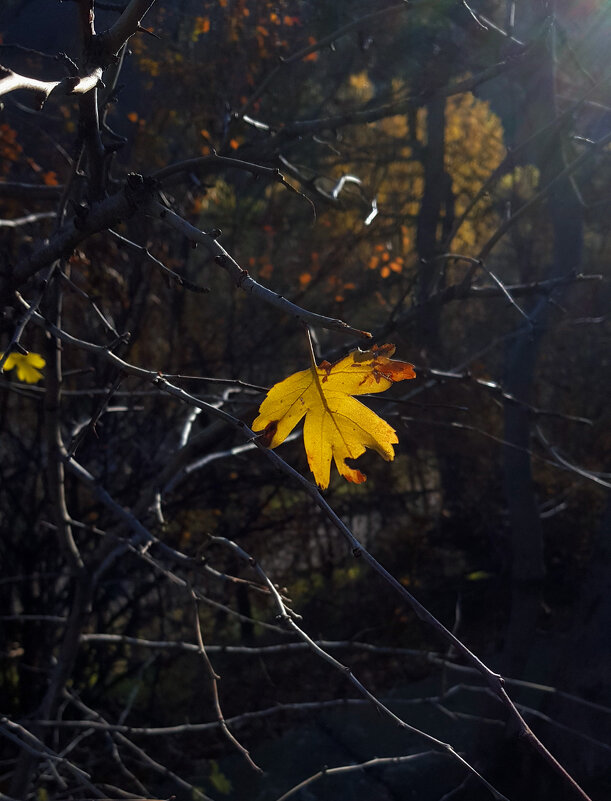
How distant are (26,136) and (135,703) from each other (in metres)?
3.59

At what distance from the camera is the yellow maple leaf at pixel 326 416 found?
0.88 metres

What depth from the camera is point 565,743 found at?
2.70 m

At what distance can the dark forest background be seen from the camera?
2053 mm

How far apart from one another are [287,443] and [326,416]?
269 centimetres

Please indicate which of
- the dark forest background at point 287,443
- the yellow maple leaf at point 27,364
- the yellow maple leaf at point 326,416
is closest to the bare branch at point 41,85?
the dark forest background at point 287,443

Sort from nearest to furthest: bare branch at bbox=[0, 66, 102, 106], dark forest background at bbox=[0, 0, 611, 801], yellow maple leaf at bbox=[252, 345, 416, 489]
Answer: bare branch at bbox=[0, 66, 102, 106], yellow maple leaf at bbox=[252, 345, 416, 489], dark forest background at bbox=[0, 0, 611, 801]

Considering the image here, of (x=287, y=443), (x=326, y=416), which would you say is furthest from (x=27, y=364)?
(x=287, y=443)

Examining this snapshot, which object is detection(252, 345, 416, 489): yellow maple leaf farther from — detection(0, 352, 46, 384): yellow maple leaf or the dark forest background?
detection(0, 352, 46, 384): yellow maple leaf

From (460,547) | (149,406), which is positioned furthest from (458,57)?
(460,547)

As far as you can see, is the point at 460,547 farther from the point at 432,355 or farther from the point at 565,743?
the point at 565,743

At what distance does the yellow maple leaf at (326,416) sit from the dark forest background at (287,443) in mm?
70

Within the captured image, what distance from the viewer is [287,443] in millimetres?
3584

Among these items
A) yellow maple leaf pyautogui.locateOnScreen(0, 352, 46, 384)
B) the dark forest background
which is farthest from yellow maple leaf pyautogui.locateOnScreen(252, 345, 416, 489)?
yellow maple leaf pyautogui.locateOnScreen(0, 352, 46, 384)

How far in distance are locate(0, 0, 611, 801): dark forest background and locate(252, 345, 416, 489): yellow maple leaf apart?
70 millimetres
